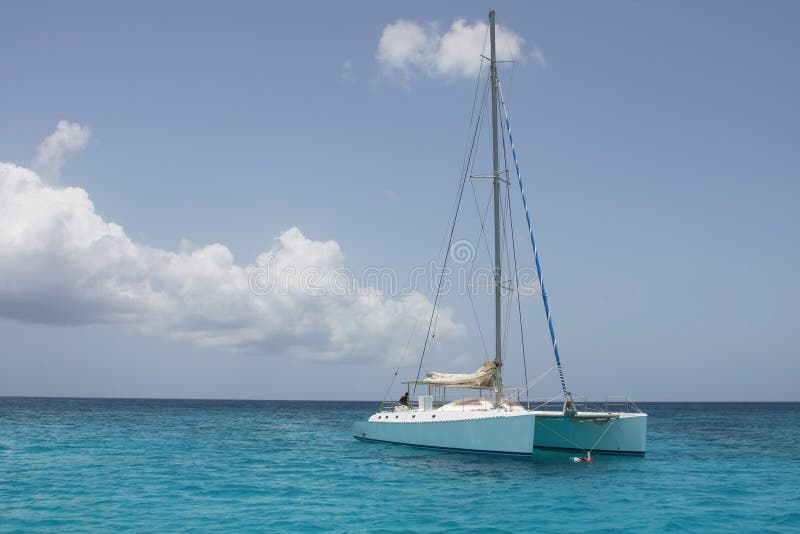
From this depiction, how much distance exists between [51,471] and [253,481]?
8798 millimetres

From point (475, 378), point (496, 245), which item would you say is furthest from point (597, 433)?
point (496, 245)

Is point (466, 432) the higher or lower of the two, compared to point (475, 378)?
lower

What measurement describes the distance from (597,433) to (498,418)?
5.91m

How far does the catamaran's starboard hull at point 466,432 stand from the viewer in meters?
25.2

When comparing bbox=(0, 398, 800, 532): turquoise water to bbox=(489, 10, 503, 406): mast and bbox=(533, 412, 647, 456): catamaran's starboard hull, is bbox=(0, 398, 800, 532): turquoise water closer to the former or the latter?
bbox=(533, 412, 647, 456): catamaran's starboard hull

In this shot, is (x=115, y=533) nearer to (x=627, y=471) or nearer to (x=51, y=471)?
(x=51, y=471)

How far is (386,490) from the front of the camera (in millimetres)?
21234

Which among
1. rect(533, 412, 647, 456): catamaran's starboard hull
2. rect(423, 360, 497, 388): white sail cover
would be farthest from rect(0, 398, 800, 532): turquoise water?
rect(423, 360, 497, 388): white sail cover

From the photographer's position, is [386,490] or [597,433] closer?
[386,490]

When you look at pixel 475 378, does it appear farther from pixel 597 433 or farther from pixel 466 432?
pixel 597 433

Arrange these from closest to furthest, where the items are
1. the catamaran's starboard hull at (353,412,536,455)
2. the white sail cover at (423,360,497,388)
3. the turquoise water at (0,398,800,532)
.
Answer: the turquoise water at (0,398,800,532), the catamaran's starboard hull at (353,412,536,455), the white sail cover at (423,360,497,388)

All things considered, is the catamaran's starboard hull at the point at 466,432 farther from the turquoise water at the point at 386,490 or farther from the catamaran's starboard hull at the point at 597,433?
the catamaran's starboard hull at the point at 597,433

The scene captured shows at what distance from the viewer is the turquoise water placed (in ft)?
55.2

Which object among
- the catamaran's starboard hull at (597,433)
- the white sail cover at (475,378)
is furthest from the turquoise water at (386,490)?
the white sail cover at (475,378)
